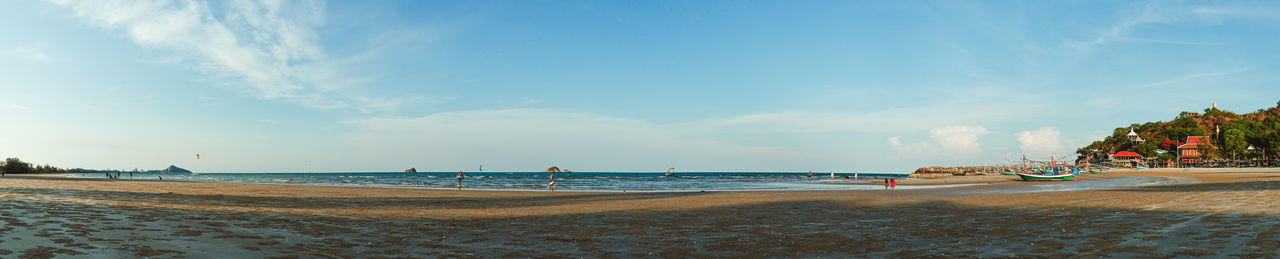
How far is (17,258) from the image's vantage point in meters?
9.03

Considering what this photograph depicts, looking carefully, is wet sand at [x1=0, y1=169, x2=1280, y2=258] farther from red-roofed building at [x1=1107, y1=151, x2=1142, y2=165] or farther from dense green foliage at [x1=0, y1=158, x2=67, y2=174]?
red-roofed building at [x1=1107, y1=151, x2=1142, y2=165]

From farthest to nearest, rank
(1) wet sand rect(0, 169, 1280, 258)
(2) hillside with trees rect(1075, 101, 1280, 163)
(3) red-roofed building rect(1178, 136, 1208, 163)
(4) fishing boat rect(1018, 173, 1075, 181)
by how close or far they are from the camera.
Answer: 1. (3) red-roofed building rect(1178, 136, 1208, 163)
2. (2) hillside with trees rect(1075, 101, 1280, 163)
3. (4) fishing boat rect(1018, 173, 1075, 181)
4. (1) wet sand rect(0, 169, 1280, 258)

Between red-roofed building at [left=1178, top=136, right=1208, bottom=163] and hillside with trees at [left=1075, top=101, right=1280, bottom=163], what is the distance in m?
1.63

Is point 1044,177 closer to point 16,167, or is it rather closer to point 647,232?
point 647,232

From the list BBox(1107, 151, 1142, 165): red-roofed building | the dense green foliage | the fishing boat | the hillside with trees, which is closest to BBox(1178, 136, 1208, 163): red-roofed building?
the hillside with trees

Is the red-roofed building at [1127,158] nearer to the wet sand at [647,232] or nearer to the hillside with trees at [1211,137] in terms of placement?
the hillside with trees at [1211,137]

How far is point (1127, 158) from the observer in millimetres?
158500

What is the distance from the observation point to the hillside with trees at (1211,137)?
131 meters

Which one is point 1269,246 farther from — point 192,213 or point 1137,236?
point 192,213

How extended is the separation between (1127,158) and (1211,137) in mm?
28288

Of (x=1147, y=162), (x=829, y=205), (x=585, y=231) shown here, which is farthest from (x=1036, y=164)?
(x=585, y=231)

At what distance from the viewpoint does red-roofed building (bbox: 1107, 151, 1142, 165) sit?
152 m

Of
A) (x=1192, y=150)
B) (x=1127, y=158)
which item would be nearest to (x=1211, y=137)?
(x=1192, y=150)

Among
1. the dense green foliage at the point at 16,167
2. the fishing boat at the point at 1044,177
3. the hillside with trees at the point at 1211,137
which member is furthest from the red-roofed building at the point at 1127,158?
the dense green foliage at the point at 16,167
